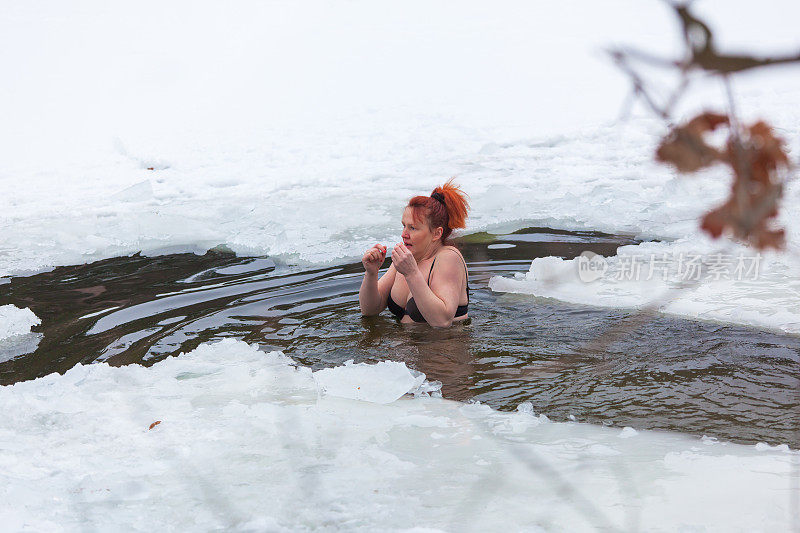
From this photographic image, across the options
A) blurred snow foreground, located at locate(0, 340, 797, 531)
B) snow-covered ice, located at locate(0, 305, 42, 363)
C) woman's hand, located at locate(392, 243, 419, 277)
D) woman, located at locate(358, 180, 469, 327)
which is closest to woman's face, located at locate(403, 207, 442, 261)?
woman, located at locate(358, 180, 469, 327)

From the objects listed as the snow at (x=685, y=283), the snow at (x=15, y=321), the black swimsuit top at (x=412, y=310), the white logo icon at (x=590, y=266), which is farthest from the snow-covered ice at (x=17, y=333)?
the white logo icon at (x=590, y=266)

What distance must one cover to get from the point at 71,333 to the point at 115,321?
1.02 feet

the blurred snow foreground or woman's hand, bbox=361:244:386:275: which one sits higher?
woman's hand, bbox=361:244:386:275

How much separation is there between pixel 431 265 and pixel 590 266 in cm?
189

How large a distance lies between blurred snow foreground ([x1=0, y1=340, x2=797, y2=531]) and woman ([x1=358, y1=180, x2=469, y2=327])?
3.39ft

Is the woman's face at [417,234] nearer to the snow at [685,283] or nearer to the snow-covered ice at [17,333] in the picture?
the snow at [685,283]

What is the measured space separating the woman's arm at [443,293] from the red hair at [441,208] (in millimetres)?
211

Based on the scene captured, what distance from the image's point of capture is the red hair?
480 cm

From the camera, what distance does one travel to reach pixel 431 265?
191 inches

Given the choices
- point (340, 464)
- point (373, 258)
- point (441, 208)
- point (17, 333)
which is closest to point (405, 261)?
point (373, 258)

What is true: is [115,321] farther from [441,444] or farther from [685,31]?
[685,31]

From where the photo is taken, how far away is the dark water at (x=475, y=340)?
3.47m

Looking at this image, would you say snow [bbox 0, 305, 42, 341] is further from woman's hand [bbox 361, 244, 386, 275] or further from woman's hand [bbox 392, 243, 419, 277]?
woman's hand [bbox 392, 243, 419, 277]

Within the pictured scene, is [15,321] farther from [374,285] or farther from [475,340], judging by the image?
[475,340]
